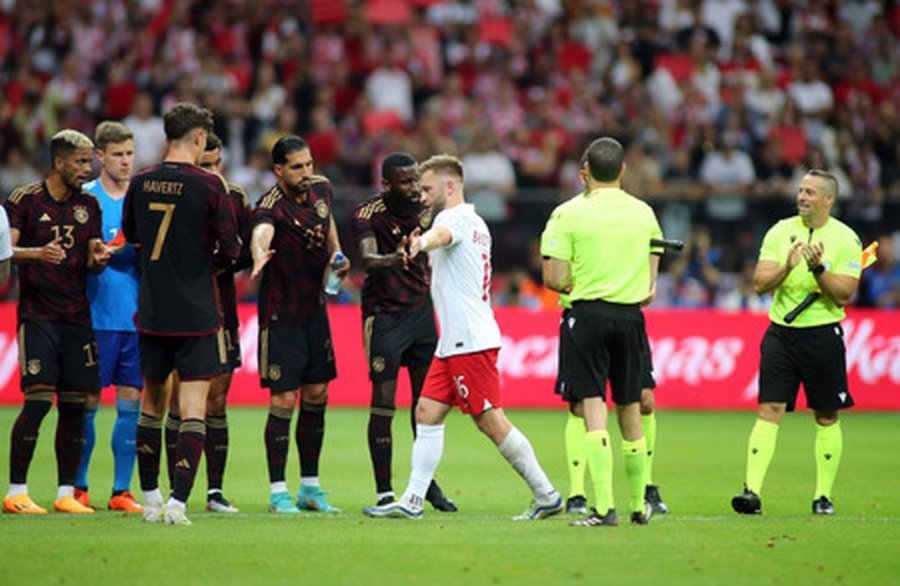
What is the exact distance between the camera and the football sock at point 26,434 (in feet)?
37.1

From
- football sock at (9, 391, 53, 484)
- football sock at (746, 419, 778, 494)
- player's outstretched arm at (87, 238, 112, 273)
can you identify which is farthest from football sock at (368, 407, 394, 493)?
football sock at (746, 419, 778, 494)

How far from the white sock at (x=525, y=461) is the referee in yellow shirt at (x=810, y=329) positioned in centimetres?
168

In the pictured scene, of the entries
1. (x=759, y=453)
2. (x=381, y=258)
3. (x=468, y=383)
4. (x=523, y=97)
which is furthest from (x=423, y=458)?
(x=523, y=97)

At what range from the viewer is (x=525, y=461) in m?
10.8

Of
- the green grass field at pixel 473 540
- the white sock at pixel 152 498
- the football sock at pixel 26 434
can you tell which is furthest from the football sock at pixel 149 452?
the football sock at pixel 26 434

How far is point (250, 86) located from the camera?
25438mm

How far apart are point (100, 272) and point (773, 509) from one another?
5.51 meters

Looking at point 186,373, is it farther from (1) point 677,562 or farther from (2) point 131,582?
(1) point 677,562

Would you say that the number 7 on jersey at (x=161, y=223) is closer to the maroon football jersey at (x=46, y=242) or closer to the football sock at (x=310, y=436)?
the maroon football jersey at (x=46, y=242)

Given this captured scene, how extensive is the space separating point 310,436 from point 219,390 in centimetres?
77

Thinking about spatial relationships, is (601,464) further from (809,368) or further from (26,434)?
(26,434)

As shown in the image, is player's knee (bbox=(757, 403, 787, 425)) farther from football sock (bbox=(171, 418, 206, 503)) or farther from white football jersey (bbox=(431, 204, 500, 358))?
football sock (bbox=(171, 418, 206, 503))

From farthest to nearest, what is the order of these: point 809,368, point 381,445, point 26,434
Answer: point 809,368 → point 381,445 → point 26,434

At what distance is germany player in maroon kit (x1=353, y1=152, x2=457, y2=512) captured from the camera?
38.5 ft
